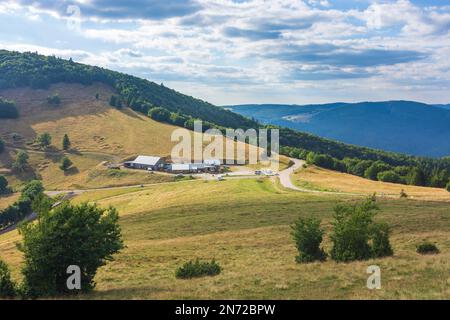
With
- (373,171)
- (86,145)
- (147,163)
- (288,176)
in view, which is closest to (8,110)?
(86,145)

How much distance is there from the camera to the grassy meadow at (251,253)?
22188mm

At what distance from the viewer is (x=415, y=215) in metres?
51.1

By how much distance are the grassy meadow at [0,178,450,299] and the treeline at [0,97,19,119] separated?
139 meters

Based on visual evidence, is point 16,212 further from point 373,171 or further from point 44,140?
point 373,171

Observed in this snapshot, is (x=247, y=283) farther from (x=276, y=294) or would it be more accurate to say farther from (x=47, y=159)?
Result: (x=47, y=159)

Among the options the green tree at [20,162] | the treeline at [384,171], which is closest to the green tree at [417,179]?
the treeline at [384,171]

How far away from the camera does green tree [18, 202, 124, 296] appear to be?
938 inches

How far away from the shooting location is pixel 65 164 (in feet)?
470

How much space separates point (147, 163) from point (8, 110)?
308 feet

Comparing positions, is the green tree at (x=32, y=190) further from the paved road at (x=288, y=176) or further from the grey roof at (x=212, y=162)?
the paved road at (x=288, y=176)

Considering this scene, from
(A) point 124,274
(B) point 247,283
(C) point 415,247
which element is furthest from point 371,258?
(A) point 124,274

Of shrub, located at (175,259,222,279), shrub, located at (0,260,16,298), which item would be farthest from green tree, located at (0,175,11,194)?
shrub, located at (175,259,222,279)

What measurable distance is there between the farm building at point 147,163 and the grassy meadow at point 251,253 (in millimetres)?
55652

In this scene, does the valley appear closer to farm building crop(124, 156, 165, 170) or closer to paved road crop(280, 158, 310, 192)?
paved road crop(280, 158, 310, 192)
